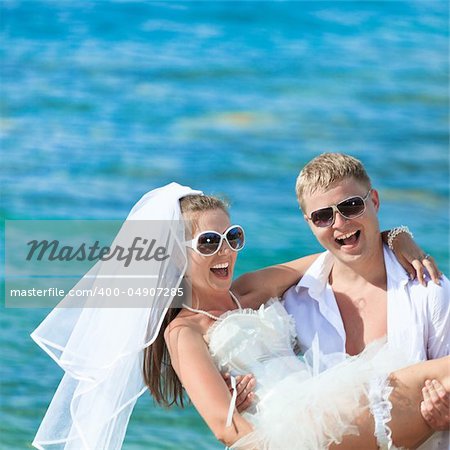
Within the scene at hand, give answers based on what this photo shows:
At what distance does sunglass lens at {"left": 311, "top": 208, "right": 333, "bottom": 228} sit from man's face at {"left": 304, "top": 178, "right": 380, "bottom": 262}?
1 cm

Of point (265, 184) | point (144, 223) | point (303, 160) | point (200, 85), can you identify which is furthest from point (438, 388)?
point (200, 85)

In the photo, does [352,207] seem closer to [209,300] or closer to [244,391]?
[209,300]

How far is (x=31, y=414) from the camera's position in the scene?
284 inches

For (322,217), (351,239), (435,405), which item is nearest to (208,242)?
(322,217)

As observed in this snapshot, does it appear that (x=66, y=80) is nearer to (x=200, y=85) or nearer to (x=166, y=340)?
(x=200, y=85)

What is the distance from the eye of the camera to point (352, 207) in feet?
11.5

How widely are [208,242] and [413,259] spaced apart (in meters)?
0.76

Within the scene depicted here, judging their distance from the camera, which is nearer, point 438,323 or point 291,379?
point 291,379

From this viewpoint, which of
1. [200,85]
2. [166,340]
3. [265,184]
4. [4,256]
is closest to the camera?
[166,340]

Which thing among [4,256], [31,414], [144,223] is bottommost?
[4,256]

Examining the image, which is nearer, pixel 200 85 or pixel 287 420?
pixel 287 420

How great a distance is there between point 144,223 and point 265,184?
885cm

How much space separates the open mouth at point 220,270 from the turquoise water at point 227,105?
6687 millimetres

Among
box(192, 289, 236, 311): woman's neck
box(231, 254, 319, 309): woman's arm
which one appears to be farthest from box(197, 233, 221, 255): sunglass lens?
box(231, 254, 319, 309): woman's arm
